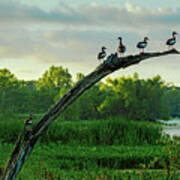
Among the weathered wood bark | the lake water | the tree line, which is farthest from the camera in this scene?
the tree line

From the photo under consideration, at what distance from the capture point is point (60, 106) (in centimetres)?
196

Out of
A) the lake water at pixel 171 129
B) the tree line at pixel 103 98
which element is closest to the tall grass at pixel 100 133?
the lake water at pixel 171 129

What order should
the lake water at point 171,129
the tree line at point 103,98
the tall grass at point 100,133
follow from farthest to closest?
the tree line at point 103,98 → the lake water at point 171,129 → the tall grass at point 100,133

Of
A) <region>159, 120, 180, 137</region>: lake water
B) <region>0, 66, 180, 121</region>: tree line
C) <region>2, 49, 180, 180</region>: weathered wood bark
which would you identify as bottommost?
<region>159, 120, 180, 137</region>: lake water

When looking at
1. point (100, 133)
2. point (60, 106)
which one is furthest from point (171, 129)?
point (60, 106)

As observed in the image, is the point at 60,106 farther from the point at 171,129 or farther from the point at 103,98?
the point at 103,98

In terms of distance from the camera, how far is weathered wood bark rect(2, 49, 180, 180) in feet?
6.40

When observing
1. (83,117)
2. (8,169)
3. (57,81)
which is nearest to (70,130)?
(8,169)

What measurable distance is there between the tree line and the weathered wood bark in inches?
990

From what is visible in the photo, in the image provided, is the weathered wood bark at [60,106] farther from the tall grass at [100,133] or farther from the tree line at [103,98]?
the tree line at [103,98]

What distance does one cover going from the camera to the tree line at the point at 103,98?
33.8 metres

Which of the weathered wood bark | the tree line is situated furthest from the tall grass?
the tree line

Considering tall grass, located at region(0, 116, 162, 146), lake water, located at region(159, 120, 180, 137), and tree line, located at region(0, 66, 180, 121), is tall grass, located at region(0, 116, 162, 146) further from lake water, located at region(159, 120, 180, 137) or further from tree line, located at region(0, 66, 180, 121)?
tree line, located at region(0, 66, 180, 121)

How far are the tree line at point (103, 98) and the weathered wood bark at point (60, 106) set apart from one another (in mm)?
25154
